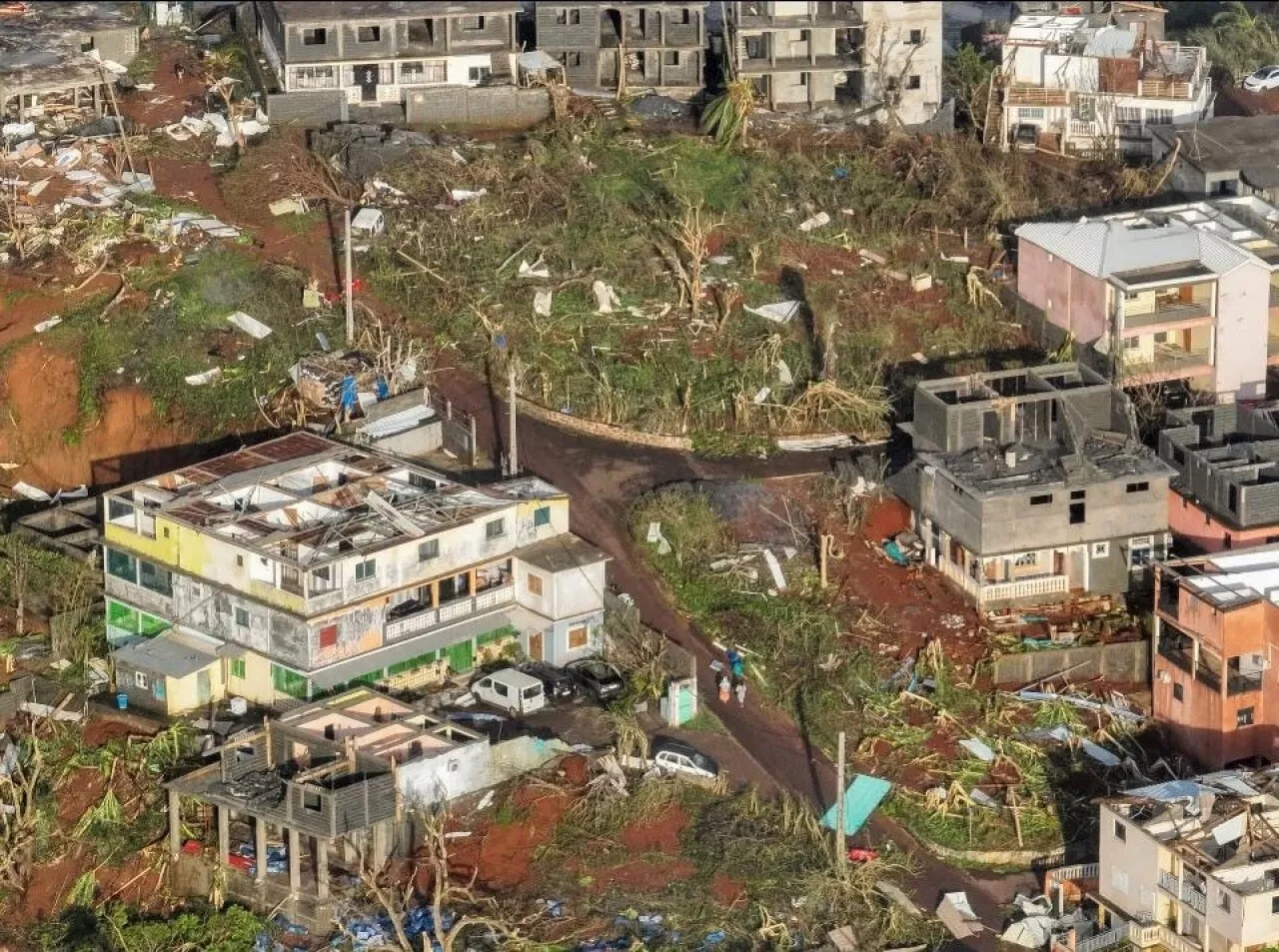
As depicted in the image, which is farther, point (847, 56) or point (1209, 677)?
point (847, 56)

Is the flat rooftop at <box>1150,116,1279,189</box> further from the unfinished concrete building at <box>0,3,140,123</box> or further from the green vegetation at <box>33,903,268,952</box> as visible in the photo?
the green vegetation at <box>33,903,268,952</box>

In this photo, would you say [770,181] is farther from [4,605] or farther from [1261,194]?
[4,605]

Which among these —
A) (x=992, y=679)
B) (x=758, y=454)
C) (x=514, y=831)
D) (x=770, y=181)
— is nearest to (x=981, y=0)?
(x=770, y=181)

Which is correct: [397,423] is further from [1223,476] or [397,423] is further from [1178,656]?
[1178,656]

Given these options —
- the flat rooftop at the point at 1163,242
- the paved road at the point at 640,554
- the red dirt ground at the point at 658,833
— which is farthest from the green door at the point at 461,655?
the flat rooftop at the point at 1163,242

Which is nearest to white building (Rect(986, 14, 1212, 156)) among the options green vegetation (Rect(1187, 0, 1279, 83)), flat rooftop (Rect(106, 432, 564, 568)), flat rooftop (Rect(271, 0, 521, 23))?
green vegetation (Rect(1187, 0, 1279, 83))

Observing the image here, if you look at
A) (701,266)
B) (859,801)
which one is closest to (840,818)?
(859,801)
